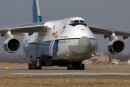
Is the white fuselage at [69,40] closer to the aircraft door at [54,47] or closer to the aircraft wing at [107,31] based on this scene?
the aircraft door at [54,47]

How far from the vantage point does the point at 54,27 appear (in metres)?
43.7

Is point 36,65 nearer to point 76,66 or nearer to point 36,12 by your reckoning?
point 76,66

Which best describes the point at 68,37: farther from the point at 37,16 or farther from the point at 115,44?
the point at 37,16

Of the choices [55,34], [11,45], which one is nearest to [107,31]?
[55,34]

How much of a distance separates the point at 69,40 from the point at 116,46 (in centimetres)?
504

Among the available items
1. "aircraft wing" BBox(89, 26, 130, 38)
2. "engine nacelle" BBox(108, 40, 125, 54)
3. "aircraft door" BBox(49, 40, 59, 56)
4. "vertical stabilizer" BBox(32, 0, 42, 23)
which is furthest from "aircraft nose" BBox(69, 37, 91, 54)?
"vertical stabilizer" BBox(32, 0, 42, 23)

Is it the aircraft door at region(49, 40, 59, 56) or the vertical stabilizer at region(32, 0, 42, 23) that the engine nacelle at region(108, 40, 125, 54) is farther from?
the vertical stabilizer at region(32, 0, 42, 23)

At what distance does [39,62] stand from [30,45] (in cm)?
314

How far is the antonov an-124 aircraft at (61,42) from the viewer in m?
40.2

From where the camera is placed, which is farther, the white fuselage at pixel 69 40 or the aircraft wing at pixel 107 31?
the aircraft wing at pixel 107 31

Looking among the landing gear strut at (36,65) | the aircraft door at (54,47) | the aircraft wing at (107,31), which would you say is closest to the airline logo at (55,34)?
the aircraft door at (54,47)

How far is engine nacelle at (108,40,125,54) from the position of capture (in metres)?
42.9

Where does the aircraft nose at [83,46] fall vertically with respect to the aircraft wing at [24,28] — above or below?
below

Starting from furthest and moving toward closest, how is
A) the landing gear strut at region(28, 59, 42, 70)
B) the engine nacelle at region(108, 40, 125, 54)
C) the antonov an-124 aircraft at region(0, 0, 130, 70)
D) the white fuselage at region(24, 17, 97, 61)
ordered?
the landing gear strut at region(28, 59, 42, 70)
the engine nacelle at region(108, 40, 125, 54)
the antonov an-124 aircraft at region(0, 0, 130, 70)
the white fuselage at region(24, 17, 97, 61)
